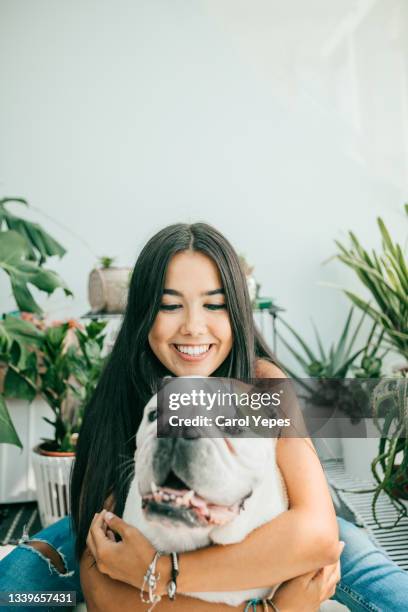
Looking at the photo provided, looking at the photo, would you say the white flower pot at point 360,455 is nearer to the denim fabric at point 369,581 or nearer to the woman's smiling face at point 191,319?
the denim fabric at point 369,581

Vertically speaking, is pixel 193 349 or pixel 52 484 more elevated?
pixel 193 349


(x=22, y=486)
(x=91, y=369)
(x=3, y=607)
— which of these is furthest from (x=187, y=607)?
(x=22, y=486)

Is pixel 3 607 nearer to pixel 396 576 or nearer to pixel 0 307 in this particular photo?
pixel 396 576

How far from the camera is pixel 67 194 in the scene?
2.70 metres

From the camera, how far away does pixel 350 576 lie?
81 cm

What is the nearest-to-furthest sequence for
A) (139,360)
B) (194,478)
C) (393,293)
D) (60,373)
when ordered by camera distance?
(194,478) < (139,360) < (60,373) < (393,293)

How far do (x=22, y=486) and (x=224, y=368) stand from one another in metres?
1.58

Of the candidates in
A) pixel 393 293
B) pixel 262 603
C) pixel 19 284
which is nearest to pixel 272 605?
pixel 262 603

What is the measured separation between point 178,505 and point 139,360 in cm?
25

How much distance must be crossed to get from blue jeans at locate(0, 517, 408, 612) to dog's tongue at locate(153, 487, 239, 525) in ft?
1.31

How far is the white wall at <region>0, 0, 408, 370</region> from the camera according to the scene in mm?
2684

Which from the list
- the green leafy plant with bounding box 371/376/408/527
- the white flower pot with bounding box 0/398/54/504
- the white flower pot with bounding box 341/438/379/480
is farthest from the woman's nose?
the white flower pot with bounding box 0/398/54/504

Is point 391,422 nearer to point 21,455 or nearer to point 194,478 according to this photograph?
point 194,478

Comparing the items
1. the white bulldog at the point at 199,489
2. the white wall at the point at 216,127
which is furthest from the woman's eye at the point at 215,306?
the white wall at the point at 216,127
